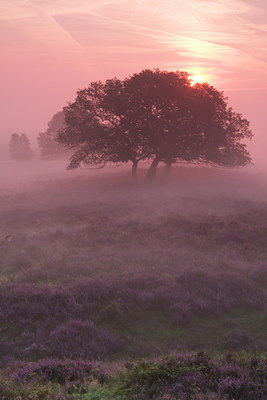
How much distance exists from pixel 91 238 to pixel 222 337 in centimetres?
1047

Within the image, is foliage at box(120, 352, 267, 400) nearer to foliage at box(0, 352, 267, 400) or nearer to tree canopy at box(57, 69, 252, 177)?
foliage at box(0, 352, 267, 400)

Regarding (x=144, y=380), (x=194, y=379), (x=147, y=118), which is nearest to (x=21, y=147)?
(x=147, y=118)

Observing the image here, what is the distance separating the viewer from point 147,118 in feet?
121

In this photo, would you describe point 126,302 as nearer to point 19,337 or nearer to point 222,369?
point 19,337

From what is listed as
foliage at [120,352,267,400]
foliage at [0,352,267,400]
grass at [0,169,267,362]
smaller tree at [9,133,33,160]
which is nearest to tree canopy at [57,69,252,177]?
grass at [0,169,267,362]

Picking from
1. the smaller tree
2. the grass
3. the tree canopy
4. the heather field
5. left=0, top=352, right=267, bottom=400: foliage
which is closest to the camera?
left=0, top=352, right=267, bottom=400: foliage

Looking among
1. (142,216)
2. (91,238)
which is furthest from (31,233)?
(142,216)

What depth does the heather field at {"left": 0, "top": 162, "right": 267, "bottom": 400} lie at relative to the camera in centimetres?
582

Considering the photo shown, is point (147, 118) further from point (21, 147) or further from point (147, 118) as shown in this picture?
point (21, 147)

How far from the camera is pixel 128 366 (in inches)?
259

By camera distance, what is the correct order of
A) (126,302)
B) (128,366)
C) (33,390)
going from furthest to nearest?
(126,302), (128,366), (33,390)

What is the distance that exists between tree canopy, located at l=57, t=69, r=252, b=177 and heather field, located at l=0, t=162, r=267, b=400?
1365 centimetres

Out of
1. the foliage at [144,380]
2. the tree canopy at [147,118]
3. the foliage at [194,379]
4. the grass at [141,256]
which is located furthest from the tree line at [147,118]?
the foliage at [194,379]

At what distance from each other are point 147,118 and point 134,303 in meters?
28.5
